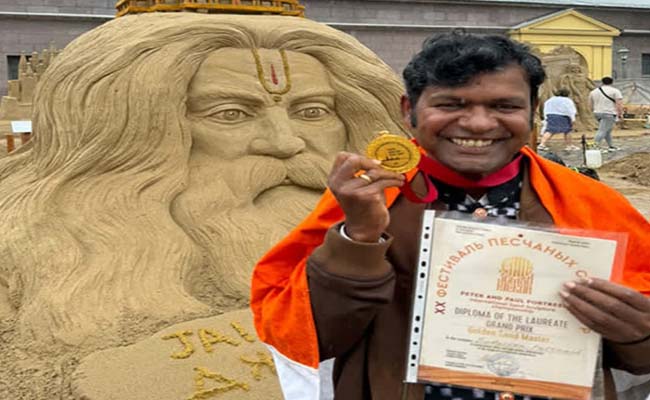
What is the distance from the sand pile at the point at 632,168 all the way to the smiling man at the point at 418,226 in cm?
809

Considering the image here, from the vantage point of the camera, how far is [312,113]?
3617 mm

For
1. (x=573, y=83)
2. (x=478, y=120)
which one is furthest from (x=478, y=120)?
(x=573, y=83)

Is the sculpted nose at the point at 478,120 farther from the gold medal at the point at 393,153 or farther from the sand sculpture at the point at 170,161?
the sand sculpture at the point at 170,161

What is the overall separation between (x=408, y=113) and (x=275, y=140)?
6.94 ft

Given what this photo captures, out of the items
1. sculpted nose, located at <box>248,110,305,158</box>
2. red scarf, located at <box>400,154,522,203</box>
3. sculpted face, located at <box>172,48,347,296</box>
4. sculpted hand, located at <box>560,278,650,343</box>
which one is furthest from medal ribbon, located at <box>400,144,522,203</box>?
sculpted nose, located at <box>248,110,305,158</box>

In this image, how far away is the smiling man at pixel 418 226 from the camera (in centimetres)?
116

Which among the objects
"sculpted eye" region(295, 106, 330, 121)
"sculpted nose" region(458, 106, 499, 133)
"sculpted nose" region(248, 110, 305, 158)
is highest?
"sculpted nose" region(458, 106, 499, 133)

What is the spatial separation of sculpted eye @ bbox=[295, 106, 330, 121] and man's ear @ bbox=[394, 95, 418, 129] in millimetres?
2226

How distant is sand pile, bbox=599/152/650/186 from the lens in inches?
351

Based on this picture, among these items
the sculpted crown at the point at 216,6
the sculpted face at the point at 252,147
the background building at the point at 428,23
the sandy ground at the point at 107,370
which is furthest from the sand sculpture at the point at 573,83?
the sandy ground at the point at 107,370

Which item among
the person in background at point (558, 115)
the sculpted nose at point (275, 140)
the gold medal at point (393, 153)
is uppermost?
the gold medal at point (393, 153)

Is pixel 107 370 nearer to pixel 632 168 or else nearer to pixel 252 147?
pixel 252 147

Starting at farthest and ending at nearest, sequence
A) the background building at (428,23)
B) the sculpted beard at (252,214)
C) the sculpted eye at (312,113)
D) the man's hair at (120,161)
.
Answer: the background building at (428,23)
the sculpted eye at (312,113)
the sculpted beard at (252,214)
the man's hair at (120,161)

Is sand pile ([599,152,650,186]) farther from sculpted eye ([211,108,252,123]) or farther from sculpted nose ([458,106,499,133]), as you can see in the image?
sculpted nose ([458,106,499,133])
